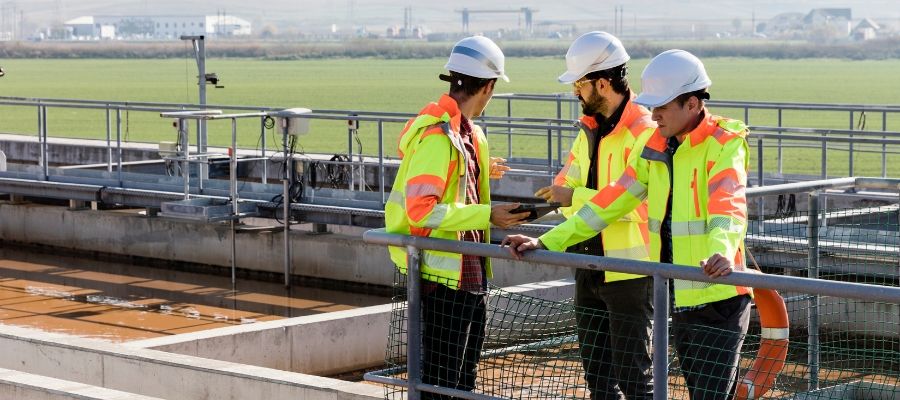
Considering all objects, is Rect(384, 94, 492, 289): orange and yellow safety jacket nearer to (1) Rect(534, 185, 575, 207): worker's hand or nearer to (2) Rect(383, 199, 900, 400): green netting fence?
(2) Rect(383, 199, 900, 400): green netting fence

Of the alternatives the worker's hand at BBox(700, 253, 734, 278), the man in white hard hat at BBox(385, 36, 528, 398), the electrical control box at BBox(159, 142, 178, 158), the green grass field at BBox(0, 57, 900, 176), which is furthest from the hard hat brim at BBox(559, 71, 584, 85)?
the green grass field at BBox(0, 57, 900, 176)

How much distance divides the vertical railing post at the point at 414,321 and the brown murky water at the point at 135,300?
21.3 ft

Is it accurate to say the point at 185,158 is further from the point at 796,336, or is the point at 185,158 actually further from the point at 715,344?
the point at 715,344

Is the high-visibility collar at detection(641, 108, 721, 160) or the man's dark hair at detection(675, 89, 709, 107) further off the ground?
the man's dark hair at detection(675, 89, 709, 107)

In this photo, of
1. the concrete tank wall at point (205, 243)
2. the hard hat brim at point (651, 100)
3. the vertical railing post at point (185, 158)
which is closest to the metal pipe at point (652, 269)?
the hard hat brim at point (651, 100)

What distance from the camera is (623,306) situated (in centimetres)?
581

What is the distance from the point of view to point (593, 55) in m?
5.96

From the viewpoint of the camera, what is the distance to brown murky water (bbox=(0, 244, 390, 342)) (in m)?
12.6

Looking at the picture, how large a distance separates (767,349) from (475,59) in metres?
1.53

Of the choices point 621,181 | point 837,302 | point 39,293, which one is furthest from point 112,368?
point 39,293

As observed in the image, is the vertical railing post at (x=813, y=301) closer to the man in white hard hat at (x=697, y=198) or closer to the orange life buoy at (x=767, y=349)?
the orange life buoy at (x=767, y=349)

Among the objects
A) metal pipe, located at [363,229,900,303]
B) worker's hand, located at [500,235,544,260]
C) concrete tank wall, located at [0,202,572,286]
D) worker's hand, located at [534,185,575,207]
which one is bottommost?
concrete tank wall, located at [0,202,572,286]

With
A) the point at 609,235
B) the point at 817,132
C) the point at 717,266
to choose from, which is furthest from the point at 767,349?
the point at 817,132

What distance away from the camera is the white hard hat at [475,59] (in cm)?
579
